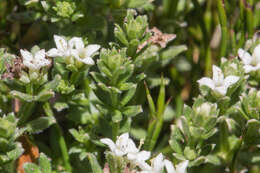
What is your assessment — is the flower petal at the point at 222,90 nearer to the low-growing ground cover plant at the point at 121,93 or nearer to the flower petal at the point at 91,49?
the low-growing ground cover plant at the point at 121,93

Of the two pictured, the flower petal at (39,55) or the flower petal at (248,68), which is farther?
the flower petal at (248,68)

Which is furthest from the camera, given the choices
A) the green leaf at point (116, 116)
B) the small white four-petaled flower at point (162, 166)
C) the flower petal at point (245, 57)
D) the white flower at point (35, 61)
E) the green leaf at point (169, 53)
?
the green leaf at point (169, 53)

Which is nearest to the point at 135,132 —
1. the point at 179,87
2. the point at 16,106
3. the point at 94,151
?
the point at 94,151

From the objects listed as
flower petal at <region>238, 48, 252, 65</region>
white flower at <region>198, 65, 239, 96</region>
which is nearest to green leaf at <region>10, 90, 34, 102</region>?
white flower at <region>198, 65, 239, 96</region>

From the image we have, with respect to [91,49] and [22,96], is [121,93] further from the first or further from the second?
[22,96]

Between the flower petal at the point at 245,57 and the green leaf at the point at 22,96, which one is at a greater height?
the green leaf at the point at 22,96

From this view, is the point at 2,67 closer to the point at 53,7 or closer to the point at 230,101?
the point at 53,7

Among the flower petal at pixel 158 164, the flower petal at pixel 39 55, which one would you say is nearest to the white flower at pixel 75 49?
the flower petal at pixel 39 55
